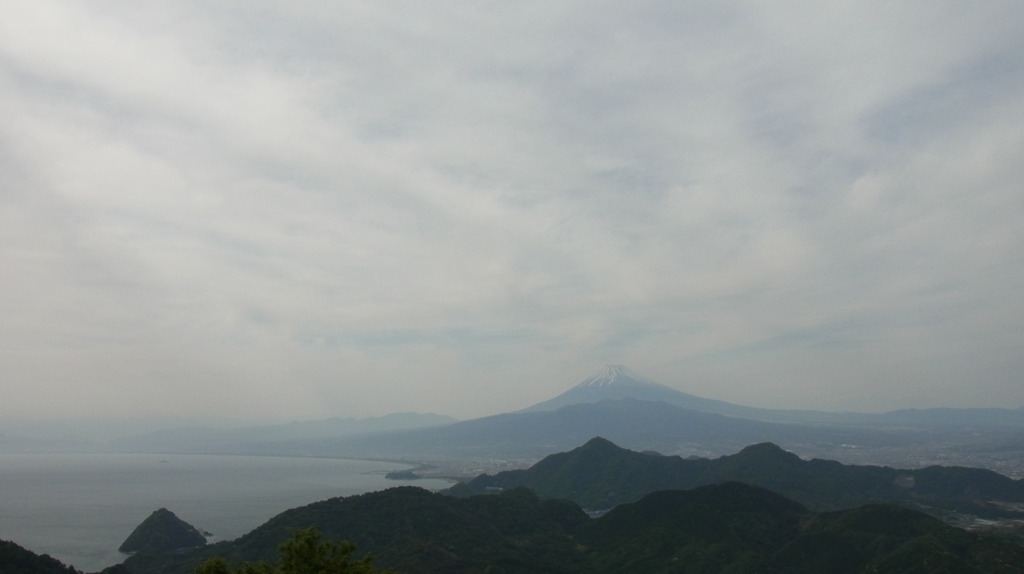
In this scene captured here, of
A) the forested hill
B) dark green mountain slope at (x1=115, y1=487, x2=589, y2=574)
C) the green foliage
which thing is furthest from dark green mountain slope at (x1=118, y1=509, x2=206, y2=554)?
the green foliage

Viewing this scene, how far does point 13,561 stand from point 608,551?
228ft

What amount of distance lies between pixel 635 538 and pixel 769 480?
2769 inches

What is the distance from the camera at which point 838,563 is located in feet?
263

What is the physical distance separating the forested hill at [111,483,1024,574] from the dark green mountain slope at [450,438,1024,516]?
43.1 metres

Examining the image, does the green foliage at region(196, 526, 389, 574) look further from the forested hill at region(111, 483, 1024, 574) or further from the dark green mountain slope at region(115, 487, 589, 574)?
the dark green mountain slope at region(115, 487, 589, 574)

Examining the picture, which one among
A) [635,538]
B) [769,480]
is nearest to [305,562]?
[635,538]

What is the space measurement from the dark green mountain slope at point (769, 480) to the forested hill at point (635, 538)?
43.1 meters

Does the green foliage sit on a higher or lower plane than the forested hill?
higher

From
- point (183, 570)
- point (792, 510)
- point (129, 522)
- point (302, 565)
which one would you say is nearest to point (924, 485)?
point (792, 510)

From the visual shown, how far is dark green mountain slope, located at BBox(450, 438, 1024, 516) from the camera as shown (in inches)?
5581

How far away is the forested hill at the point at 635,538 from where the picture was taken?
75188 millimetres

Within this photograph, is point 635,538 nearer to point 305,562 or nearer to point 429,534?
point 429,534

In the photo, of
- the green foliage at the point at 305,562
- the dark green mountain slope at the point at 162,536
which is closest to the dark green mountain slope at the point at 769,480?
the dark green mountain slope at the point at 162,536

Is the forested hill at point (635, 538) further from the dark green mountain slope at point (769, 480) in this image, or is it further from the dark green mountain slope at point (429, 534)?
the dark green mountain slope at point (769, 480)
